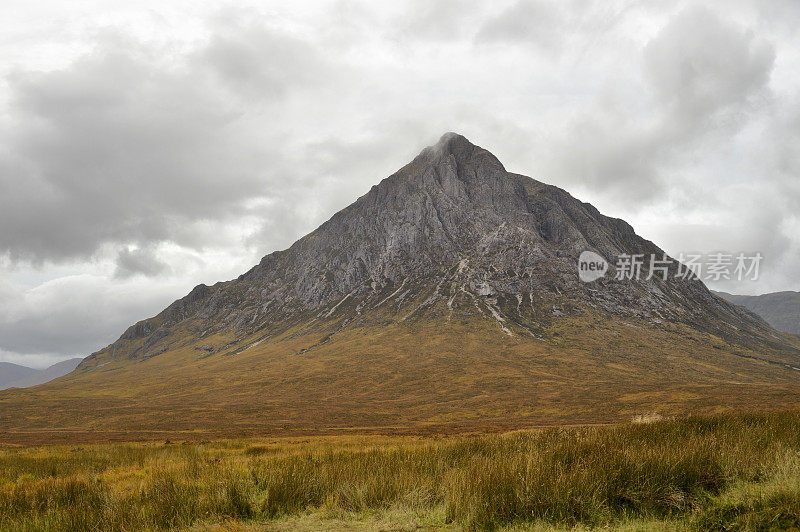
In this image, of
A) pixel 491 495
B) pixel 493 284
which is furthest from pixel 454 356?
pixel 491 495

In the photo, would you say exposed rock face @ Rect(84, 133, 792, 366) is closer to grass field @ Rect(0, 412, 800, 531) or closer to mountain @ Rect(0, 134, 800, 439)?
mountain @ Rect(0, 134, 800, 439)

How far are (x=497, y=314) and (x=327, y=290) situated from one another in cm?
8890

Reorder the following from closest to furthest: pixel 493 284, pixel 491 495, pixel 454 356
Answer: pixel 491 495 → pixel 454 356 → pixel 493 284

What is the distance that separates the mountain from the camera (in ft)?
191

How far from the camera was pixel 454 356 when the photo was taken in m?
106

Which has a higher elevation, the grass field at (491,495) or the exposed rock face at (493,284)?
the exposed rock face at (493,284)

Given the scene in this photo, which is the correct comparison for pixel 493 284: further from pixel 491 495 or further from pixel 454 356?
pixel 491 495

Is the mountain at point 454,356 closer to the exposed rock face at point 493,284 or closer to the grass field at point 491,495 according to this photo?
the exposed rock face at point 493,284

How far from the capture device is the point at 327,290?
198 metres

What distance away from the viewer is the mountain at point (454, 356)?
191 ft

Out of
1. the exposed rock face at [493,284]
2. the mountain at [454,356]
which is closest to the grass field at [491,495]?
the mountain at [454,356]

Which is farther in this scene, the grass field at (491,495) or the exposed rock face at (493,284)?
the exposed rock face at (493,284)

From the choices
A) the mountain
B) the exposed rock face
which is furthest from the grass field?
the exposed rock face

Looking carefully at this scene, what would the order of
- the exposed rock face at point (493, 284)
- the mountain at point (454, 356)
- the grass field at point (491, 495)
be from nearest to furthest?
the grass field at point (491, 495) → the mountain at point (454, 356) → the exposed rock face at point (493, 284)
